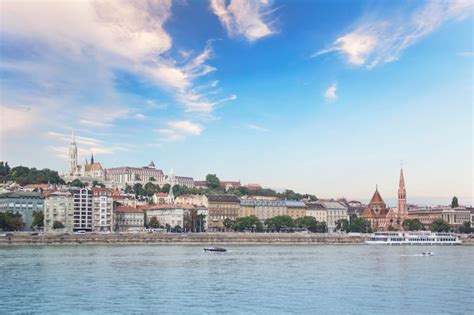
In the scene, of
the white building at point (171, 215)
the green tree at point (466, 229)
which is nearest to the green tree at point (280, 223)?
the white building at point (171, 215)

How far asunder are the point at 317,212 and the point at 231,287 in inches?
3859

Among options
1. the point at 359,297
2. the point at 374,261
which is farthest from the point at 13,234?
the point at 359,297

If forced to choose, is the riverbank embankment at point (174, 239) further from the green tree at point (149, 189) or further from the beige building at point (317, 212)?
the green tree at point (149, 189)

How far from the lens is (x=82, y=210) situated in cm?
9569

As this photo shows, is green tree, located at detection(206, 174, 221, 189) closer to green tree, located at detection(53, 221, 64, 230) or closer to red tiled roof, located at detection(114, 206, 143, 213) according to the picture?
red tiled roof, located at detection(114, 206, 143, 213)

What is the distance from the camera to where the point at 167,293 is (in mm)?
28031

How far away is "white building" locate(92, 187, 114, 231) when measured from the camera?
97562mm

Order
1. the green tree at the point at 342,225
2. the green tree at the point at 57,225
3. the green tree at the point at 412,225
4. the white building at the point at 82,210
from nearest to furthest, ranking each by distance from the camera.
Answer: the green tree at the point at 57,225 < the white building at the point at 82,210 < the green tree at the point at 412,225 < the green tree at the point at 342,225

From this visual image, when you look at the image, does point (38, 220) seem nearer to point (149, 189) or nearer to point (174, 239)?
point (174, 239)

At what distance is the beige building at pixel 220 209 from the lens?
4486 inches

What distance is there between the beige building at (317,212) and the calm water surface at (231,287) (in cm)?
8031

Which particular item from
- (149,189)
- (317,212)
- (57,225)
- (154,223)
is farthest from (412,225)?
(57,225)

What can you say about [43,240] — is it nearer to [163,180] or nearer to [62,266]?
[62,266]

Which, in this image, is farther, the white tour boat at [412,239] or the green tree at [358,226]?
the green tree at [358,226]
